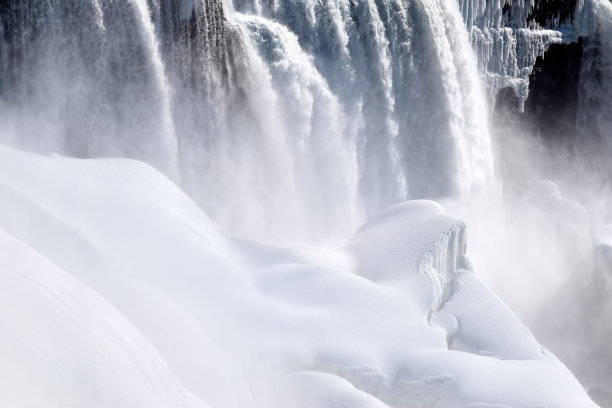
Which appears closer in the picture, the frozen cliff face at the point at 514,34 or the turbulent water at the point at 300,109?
the turbulent water at the point at 300,109

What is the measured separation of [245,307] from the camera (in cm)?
411

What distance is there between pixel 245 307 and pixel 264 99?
17.2 feet

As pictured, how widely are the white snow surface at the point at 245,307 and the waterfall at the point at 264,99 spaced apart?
3.04 m

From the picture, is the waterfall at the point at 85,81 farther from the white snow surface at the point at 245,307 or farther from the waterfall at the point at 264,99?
the white snow surface at the point at 245,307

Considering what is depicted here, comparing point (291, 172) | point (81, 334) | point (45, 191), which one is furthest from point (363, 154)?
point (81, 334)

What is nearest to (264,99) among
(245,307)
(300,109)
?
(300,109)

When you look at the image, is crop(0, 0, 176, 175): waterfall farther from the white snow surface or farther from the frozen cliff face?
the frozen cliff face

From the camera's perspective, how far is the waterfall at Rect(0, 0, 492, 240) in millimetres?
7340

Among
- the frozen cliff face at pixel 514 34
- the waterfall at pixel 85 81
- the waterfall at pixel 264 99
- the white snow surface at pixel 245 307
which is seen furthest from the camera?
the frozen cliff face at pixel 514 34

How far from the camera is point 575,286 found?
412 inches

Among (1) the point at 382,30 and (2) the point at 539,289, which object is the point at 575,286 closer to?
(2) the point at 539,289

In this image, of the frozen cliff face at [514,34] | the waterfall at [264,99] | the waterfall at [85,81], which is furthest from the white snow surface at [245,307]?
the frozen cliff face at [514,34]

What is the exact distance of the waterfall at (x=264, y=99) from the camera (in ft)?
24.1

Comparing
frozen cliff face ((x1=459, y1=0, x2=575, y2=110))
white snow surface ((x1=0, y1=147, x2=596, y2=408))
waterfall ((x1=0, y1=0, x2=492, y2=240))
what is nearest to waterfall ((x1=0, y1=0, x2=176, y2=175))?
waterfall ((x1=0, y1=0, x2=492, y2=240))
